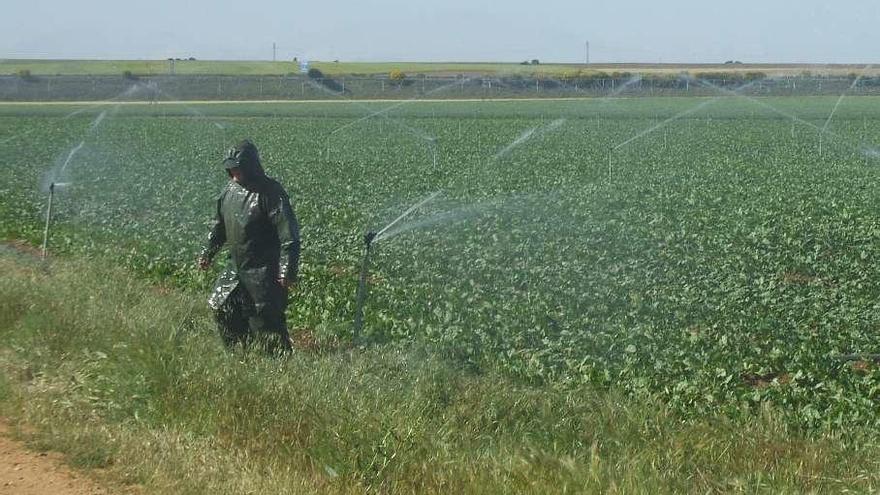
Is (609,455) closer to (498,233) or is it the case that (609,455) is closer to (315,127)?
(498,233)

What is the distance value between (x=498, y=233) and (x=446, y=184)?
8951 millimetres

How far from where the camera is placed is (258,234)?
26.5ft

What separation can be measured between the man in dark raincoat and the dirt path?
2.14 metres

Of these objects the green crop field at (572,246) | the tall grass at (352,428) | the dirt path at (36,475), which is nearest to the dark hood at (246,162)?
the tall grass at (352,428)

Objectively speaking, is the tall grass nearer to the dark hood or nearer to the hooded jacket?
the hooded jacket

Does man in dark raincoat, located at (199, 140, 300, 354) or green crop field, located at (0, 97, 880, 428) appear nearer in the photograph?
man in dark raincoat, located at (199, 140, 300, 354)

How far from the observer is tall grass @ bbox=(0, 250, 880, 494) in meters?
5.48

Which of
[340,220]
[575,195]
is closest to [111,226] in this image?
[340,220]

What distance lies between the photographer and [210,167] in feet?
89.7

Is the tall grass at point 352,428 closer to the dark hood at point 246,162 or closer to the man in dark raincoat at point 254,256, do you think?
the man in dark raincoat at point 254,256

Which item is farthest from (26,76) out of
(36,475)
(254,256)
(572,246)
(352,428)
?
(352,428)

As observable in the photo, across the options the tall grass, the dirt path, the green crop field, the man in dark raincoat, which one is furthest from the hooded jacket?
the dirt path

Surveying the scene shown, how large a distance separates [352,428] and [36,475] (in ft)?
5.29

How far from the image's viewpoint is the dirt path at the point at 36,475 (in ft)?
18.3
